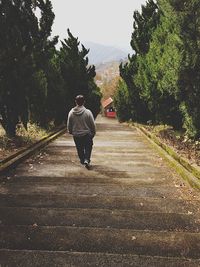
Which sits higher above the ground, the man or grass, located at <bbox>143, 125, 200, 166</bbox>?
the man

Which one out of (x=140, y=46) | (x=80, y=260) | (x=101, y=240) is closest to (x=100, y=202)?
(x=101, y=240)

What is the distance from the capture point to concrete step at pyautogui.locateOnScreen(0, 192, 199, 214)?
→ 5566mm

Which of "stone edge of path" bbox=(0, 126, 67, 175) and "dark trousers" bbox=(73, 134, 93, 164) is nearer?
"stone edge of path" bbox=(0, 126, 67, 175)

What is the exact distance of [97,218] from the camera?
488cm

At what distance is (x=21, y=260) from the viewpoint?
11.3 feet

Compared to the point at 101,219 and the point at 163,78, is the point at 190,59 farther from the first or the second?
the point at 101,219

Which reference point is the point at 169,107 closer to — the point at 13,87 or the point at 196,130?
the point at 196,130

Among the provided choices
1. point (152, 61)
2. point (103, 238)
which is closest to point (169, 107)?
point (152, 61)

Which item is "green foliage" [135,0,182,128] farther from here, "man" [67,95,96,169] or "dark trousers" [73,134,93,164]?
"dark trousers" [73,134,93,164]

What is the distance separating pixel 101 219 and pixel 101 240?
0.80 m

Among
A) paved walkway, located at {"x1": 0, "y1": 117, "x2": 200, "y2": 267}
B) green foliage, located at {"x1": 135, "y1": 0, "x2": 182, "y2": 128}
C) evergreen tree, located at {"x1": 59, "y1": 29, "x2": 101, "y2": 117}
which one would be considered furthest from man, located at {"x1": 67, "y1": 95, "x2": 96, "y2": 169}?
evergreen tree, located at {"x1": 59, "y1": 29, "x2": 101, "y2": 117}

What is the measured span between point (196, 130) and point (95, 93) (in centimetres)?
1827

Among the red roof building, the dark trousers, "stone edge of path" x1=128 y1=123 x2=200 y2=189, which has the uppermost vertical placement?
the dark trousers

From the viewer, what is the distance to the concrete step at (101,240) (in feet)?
12.6
